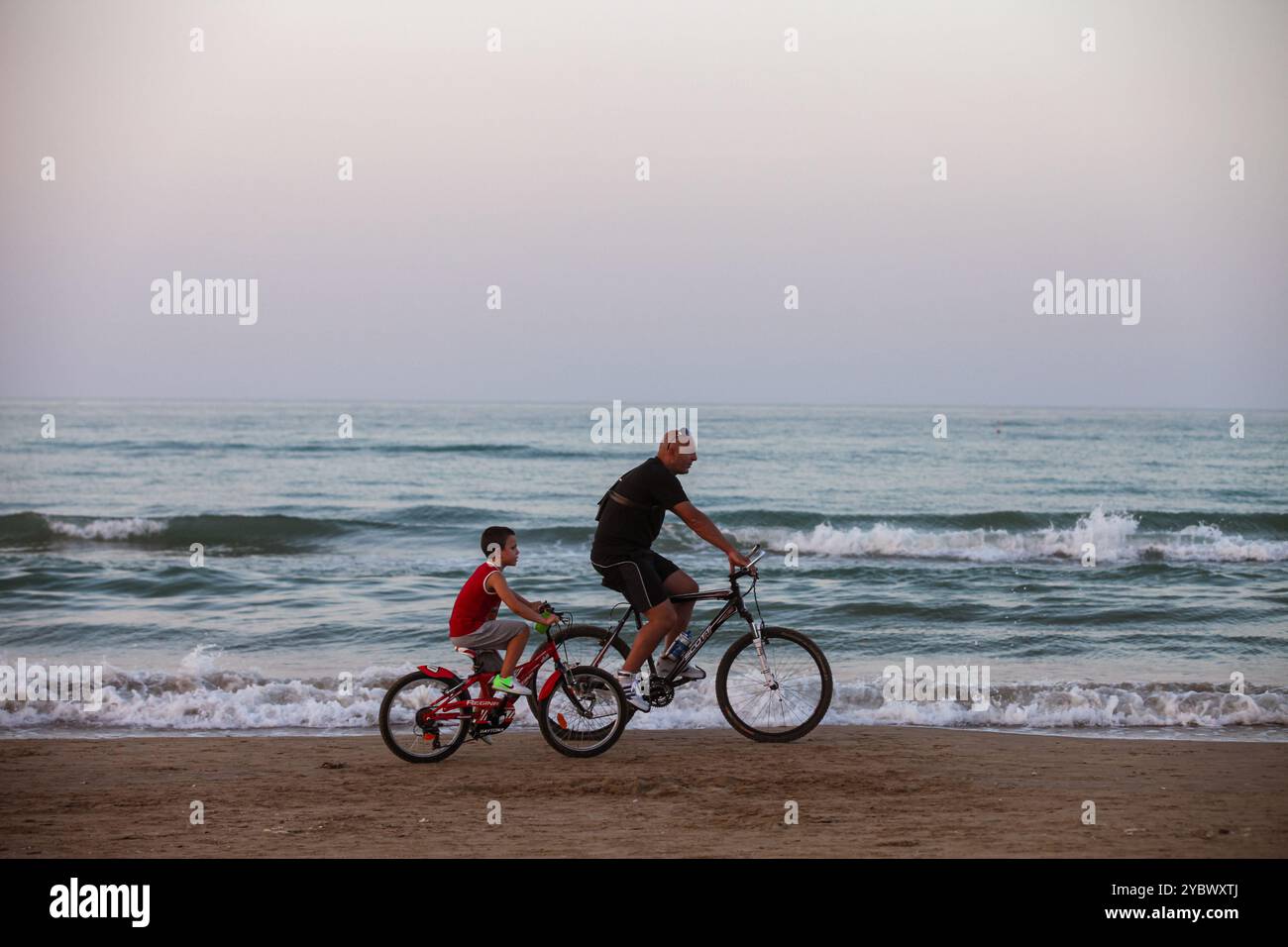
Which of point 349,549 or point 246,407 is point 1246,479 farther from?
point 246,407

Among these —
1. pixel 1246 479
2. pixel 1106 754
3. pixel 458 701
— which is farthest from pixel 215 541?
pixel 1246 479

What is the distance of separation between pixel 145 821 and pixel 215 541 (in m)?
Answer: 14.5

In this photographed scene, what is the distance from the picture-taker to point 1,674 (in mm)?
10562

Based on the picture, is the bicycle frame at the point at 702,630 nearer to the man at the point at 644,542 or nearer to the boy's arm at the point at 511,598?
the man at the point at 644,542

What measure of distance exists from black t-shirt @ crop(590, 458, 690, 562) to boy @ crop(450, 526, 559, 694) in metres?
0.55

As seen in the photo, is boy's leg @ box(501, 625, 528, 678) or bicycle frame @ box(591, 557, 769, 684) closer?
boy's leg @ box(501, 625, 528, 678)

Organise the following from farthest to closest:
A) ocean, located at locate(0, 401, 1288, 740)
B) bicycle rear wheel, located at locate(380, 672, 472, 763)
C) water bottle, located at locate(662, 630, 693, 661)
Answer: ocean, located at locate(0, 401, 1288, 740)
water bottle, located at locate(662, 630, 693, 661)
bicycle rear wheel, located at locate(380, 672, 472, 763)

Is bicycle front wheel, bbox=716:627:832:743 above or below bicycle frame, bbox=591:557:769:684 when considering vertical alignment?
below

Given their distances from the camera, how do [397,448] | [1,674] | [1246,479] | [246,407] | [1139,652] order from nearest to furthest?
[1,674] → [1139,652] → [1246,479] → [397,448] → [246,407]

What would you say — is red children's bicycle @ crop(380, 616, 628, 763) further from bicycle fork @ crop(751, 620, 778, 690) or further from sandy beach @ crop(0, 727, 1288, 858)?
bicycle fork @ crop(751, 620, 778, 690)

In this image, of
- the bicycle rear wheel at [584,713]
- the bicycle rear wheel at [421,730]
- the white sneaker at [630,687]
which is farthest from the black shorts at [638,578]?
the bicycle rear wheel at [421,730]

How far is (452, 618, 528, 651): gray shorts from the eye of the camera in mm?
7379

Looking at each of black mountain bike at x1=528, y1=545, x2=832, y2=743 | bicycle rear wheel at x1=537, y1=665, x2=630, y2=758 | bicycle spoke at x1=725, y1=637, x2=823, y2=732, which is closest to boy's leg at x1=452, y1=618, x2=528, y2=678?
black mountain bike at x1=528, y1=545, x2=832, y2=743
